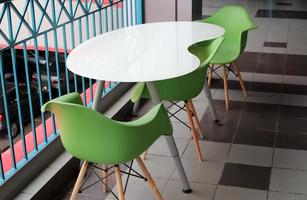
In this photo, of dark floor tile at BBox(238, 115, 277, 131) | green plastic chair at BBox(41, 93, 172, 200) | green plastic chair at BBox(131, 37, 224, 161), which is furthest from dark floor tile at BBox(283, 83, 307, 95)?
green plastic chair at BBox(41, 93, 172, 200)

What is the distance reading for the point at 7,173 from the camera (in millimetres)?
2707

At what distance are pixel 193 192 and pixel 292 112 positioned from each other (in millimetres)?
1606

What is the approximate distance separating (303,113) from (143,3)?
1.82 m

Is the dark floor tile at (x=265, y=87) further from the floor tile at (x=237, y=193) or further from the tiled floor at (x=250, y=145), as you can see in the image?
the floor tile at (x=237, y=193)

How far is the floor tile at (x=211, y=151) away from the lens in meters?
3.39

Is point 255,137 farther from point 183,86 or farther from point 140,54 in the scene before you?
point 140,54

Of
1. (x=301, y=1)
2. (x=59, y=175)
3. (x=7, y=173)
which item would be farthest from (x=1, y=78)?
(x=301, y=1)

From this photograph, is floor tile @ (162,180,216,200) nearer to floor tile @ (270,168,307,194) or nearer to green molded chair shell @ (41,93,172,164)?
floor tile @ (270,168,307,194)

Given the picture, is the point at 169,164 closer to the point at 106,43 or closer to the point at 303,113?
the point at 106,43

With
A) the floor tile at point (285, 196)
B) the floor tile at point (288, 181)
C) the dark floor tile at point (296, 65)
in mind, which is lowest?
the floor tile at point (285, 196)

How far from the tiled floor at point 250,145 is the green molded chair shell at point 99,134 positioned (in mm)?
716

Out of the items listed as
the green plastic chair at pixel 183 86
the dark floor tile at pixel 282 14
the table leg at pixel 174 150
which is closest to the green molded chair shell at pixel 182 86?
the green plastic chair at pixel 183 86

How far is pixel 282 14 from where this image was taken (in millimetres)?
8477

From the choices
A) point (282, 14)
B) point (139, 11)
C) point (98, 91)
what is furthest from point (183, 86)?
point (282, 14)
